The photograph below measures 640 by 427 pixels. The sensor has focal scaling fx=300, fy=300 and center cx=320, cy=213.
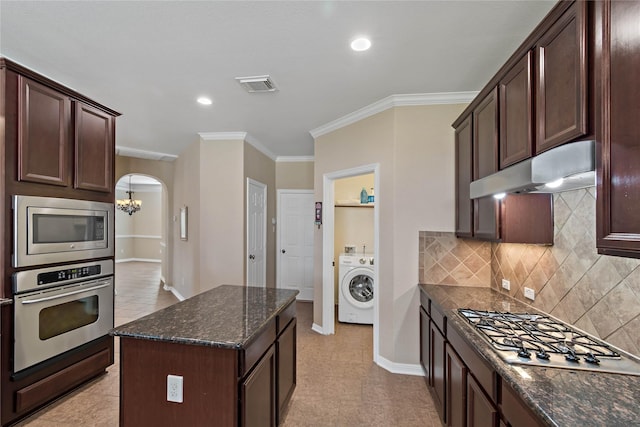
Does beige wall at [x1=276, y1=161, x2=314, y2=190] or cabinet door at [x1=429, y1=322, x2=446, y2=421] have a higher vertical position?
beige wall at [x1=276, y1=161, x2=314, y2=190]

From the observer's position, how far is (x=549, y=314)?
1940mm

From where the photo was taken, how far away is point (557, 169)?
4.15ft

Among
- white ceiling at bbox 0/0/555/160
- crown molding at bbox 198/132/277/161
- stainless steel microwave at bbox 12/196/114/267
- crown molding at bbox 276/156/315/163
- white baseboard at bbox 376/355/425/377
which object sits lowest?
white baseboard at bbox 376/355/425/377

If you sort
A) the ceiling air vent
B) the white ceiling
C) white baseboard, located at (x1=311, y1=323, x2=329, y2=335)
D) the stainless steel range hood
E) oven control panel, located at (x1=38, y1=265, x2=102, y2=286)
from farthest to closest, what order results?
white baseboard, located at (x1=311, y1=323, x2=329, y2=335), the ceiling air vent, oven control panel, located at (x1=38, y1=265, x2=102, y2=286), the white ceiling, the stainless steel range hood

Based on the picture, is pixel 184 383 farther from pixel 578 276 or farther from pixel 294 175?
pixel 294 175

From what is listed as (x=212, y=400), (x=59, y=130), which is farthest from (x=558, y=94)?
(x=59, y=130)

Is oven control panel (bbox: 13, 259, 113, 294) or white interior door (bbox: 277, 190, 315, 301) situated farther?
white interior door (bbox: 277, 190, 315, 301)

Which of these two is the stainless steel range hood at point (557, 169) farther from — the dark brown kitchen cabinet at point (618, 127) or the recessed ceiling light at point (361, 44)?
the recessed ceiling light at point (361, 44)

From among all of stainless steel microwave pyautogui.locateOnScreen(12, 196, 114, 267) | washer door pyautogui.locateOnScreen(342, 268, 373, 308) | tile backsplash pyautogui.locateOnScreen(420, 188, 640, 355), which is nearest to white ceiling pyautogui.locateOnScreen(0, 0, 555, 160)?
stainless steel microwave pyautogui.locateOnScreen(12, 196, 114, 267)

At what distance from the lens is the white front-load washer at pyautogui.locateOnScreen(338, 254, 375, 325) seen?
4.23 m

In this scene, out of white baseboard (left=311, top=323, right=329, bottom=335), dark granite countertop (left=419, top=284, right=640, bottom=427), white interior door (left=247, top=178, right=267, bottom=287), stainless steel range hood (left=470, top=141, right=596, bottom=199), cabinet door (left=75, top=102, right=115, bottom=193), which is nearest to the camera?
dark granite countertop (left=419, top=284, right=640, bottom=427)

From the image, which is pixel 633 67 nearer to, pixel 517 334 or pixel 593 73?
pixel 593 73

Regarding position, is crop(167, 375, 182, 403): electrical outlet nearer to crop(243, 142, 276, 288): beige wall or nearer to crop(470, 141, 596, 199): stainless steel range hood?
crop(470, 141, 596, 199): stainless steel range hood

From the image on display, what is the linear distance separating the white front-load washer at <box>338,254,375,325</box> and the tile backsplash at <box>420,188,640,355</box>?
1763 millimetres
